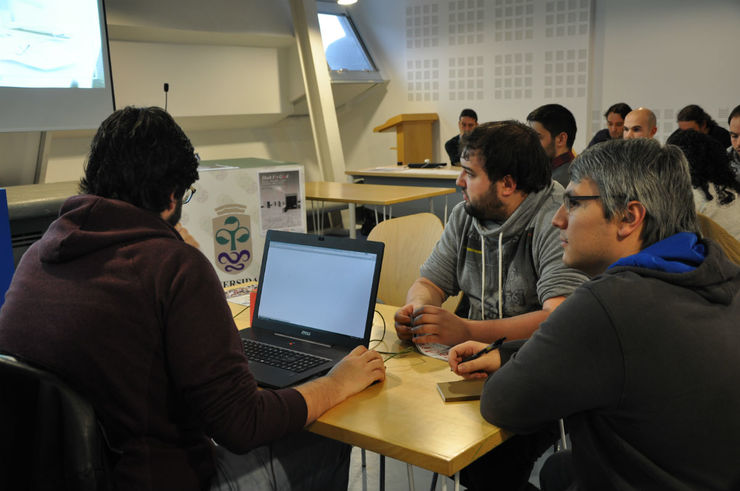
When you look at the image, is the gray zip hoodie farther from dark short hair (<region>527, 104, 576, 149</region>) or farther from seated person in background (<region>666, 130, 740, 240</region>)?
dark short hair (<region>527, 104, 576, 149</region>)

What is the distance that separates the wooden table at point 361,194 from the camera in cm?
411

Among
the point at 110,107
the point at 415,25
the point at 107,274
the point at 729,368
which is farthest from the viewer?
the point at 415,25

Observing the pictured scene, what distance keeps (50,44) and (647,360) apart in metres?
4.55

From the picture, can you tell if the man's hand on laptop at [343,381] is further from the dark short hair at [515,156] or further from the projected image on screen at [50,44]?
the projected image on screen at [50,44]

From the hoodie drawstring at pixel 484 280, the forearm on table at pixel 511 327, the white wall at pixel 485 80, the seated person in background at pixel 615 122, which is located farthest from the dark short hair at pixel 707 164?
the white wall at pixel 485 80

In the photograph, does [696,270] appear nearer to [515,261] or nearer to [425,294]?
[515,261]

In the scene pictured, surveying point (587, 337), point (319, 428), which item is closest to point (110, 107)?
point (319, 428)

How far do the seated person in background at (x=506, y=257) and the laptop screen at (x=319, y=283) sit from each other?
168mm

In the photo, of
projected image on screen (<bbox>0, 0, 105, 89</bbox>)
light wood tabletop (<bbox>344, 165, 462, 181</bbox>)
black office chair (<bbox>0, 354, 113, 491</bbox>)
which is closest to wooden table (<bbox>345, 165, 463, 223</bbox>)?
light wood tabletop (<bbox>344, 165, 462, 181</bbox>)

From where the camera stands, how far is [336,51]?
8258 mm

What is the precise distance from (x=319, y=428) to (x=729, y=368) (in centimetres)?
73

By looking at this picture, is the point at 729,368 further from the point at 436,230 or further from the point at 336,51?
the point at 336,51

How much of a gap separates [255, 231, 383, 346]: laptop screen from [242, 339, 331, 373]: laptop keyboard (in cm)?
10

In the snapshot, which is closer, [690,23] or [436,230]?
[436,230]
